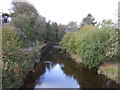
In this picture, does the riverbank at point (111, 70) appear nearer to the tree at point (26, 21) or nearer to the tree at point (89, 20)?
the tree at point (26, 21)

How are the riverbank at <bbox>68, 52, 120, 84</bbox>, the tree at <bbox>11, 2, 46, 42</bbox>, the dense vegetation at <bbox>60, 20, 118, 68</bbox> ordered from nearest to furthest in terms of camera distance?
the riverbank at <bbox>68, 52, 120, 84</bbox>
the dense vegetation at <bbox>60, 20, 118, 68</bbox>
the tree at <bbox>11, 2, 46, 42</bbox>

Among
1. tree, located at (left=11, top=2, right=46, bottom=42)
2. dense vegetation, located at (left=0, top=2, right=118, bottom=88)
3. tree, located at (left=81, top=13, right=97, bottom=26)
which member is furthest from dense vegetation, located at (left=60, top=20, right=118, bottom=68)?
tree, located at (left=81, top=13, right=97, bottom=26)

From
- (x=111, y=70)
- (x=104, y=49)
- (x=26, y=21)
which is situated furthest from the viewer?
(x=26, y=21)

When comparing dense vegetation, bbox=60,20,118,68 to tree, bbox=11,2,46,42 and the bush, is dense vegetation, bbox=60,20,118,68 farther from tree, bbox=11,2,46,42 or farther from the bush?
tree, bbox=11,2,46,42

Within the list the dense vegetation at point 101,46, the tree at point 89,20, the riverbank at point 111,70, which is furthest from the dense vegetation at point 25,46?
the tree at point 89,20

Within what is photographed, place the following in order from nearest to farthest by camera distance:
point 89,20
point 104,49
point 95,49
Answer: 1. point 104,49
2. point 95,49
3. point 89,20

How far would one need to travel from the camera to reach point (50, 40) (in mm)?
51062

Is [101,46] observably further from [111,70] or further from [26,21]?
[26,21]

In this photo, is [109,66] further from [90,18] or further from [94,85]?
[90,18]

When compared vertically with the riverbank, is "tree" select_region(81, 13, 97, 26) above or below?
above

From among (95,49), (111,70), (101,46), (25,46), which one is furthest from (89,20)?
(111,70)

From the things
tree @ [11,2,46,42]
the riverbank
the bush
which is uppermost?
tree @ [11,2,46,42]

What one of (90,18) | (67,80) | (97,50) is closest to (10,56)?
A: (67,80)

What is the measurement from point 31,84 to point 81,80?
14.0 feet
